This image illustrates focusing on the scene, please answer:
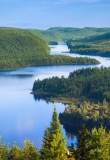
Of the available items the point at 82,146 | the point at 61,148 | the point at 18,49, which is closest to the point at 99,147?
the point at 82,146

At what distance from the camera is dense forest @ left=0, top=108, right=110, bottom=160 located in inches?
885

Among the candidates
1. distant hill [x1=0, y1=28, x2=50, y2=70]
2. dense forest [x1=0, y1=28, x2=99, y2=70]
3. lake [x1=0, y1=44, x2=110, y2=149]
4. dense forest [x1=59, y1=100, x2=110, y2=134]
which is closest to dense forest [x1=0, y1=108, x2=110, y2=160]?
lake [x1=0, y1=44, x2=110, y2=149]

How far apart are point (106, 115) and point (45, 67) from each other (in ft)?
257

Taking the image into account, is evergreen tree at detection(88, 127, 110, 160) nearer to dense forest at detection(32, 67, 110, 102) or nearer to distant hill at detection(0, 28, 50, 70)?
dense forest at detection(32, 67, 110, 102)

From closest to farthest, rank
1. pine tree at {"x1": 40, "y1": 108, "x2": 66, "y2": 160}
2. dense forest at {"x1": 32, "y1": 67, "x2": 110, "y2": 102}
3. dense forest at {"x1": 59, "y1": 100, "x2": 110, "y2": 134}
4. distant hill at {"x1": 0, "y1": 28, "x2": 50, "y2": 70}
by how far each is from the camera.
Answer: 1. pine tree at {"x1": 40, "y1": 108, "x2": 66, "y2": 160}
2. dense forest at {"x1": 59, "y1": 100, "x2": 110, "y2": 134}
3. dense forest at {"x1": 32, "y1": 67, "x2": 110, "y2": 102}
4. distant hill at {"x1": 0, "y1": 28, "x2": 50, "y2": 70}

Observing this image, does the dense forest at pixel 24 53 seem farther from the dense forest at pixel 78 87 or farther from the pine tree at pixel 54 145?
the pine tree at pixel 54 145

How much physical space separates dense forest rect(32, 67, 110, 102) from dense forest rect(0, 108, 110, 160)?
50.0 meters

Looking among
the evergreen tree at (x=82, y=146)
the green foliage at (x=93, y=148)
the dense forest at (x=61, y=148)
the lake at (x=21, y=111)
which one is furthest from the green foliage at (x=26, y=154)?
the lake at (x=21, y=111)

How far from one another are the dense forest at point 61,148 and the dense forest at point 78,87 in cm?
4996

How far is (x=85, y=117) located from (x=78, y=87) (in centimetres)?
2805

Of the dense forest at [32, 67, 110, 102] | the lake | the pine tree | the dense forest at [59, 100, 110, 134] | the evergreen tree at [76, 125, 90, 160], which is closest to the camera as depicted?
the pine tree

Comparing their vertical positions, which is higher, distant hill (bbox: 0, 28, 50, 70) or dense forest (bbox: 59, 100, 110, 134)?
distant hill (bbox: 0, 28, 50, 70)

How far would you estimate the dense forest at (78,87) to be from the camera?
7962cm

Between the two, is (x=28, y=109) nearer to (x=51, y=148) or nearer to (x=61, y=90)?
(x=61, y=90)
